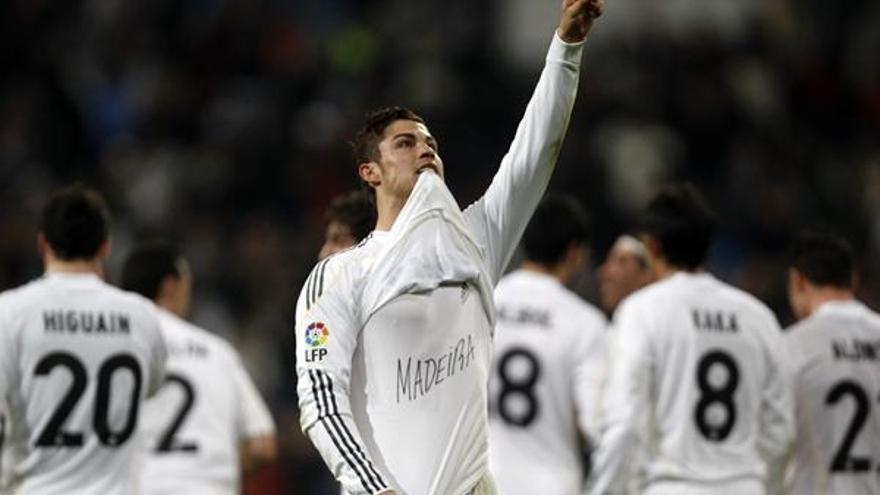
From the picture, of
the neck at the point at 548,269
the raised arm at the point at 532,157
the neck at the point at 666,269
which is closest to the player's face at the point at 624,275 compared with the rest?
the neck at the point at 548,269

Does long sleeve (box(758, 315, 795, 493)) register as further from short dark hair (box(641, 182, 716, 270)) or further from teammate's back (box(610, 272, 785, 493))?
short dark hair (box(641, 182, 716, 270))

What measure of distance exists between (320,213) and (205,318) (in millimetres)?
1497

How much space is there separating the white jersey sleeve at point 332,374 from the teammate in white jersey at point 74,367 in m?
1.93

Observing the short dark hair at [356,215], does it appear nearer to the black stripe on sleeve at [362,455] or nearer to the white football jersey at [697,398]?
the white football jersey at [697,398]

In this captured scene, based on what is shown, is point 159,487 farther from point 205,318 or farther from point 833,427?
point 205,318

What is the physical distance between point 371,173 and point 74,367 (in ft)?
6.67

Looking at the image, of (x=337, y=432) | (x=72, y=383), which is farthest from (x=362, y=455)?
(x=72, y=383)

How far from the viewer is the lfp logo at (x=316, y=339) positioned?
22.0 feet

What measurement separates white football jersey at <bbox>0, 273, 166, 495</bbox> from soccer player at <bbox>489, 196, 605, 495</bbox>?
1.92 metres

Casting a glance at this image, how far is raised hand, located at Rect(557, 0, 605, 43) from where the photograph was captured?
6875 millimetres

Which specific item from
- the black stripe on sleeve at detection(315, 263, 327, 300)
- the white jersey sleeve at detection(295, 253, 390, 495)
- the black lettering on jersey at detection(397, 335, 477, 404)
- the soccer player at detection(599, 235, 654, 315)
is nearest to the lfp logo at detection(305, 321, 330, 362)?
the white jersey sleeve at detection(295, 253, 390, 495)

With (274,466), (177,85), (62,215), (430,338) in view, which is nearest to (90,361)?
(62,215)

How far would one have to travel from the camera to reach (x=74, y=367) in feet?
28.0

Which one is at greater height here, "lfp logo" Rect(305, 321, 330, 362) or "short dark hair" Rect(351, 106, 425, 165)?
"short dark hair" Rect(351, 106, 425, 165)
